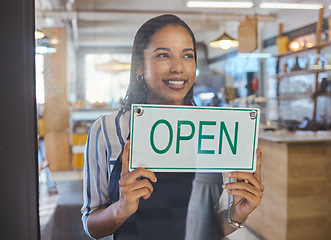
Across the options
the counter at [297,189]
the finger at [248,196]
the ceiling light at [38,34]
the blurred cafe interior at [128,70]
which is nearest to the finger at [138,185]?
the blurred cafe interior at [128,70]

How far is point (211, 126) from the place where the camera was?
93 centimetres

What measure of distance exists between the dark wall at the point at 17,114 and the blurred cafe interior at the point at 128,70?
3cm

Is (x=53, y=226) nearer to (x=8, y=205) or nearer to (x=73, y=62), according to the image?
(x=8, y=205)

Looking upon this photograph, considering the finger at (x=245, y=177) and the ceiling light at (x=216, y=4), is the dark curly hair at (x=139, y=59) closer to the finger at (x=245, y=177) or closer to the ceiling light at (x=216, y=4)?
the ceiling light at (x=216, y=4)

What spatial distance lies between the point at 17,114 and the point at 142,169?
0.38 metres

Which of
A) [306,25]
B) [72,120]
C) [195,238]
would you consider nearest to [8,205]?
[72,120]

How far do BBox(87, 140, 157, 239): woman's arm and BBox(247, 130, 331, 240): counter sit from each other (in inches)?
15.6

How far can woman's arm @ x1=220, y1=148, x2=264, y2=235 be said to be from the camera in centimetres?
96

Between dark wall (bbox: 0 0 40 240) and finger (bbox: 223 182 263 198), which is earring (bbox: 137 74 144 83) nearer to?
dark wall (bbox: 0 0 40 240)

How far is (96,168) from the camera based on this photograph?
93 centimetres

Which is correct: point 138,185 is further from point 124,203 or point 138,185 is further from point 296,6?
point 296,6

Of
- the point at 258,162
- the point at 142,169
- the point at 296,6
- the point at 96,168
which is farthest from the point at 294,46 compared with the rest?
the point at 96,168

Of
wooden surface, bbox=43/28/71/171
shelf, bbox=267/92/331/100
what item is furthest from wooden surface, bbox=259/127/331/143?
wooden surface, bbox=43/28/71/171

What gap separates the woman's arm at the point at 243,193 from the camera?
0.96 metres
